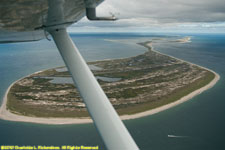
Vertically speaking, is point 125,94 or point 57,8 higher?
point 57,8

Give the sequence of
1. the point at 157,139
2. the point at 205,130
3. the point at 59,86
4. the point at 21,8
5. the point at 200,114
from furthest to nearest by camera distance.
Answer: the point at 59,86 < the point at 200,114 < the point at 205,130 < the point at 157,139 < the point at 21,8

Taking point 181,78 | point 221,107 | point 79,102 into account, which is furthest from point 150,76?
point 79,102

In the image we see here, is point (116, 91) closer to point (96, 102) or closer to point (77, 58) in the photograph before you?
point (77, 58)

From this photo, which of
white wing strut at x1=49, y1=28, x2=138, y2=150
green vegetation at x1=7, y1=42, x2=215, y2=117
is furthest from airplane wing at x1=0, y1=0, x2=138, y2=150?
green vegetation at x1=7, y1=42, x2=215, y2=117

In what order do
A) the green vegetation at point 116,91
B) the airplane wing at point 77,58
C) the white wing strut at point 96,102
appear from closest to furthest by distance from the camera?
the airplane wing at point 77,58 < the white wing strut at point 96,102 < the green vegetation at point 116,91

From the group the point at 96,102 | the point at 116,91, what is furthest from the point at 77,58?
the point at 116,91

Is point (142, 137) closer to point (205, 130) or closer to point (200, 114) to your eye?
point (205, 130)

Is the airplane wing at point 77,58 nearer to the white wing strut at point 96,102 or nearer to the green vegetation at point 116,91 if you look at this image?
the white wing strut at point 96,102

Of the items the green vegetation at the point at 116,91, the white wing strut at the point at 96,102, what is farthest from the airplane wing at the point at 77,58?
the green vegetation at the point at 116,91
